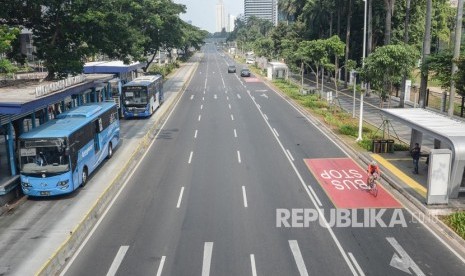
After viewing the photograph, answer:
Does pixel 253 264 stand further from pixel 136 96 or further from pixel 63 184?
pixel 136 96

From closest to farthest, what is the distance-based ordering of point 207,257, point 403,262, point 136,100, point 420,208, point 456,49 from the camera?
point 403,262
point 207,257
point 420,208
point 456,49
point 136,100

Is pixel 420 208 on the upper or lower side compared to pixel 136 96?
lower

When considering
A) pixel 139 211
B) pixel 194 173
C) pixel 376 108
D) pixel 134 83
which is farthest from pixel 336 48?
pixel 139 211

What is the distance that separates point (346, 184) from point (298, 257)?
9249mm

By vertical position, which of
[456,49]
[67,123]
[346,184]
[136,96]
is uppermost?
[456,49]

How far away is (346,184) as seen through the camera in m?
24.3

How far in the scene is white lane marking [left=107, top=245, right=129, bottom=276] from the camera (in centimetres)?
1516

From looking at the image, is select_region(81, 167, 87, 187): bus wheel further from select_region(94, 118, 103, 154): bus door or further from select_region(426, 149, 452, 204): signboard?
select_region(426, 149, 452, 204): signboard

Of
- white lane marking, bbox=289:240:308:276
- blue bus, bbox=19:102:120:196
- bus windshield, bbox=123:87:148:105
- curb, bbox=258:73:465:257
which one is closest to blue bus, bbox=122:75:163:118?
bus windshield, bbox=123:87:148:105

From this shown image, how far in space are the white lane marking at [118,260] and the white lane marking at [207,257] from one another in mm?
2912

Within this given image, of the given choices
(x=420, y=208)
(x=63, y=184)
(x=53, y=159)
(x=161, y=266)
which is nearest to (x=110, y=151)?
(x=53, y=159)

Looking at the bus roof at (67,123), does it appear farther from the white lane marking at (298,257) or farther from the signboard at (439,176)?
the signboard at (439,176)

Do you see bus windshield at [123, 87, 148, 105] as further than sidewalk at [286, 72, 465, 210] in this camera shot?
Yes

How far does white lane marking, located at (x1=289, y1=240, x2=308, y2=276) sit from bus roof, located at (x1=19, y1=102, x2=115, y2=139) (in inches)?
477
